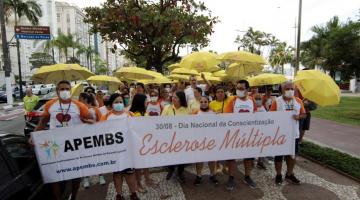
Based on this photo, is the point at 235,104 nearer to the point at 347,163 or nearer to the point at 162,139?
the point at 162,139

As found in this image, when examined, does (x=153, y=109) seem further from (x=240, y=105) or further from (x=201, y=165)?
(x=240, y=105)

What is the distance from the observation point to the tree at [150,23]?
11.9 metres

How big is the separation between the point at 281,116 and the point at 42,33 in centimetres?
1959

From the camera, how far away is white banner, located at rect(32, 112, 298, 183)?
454 centimetres

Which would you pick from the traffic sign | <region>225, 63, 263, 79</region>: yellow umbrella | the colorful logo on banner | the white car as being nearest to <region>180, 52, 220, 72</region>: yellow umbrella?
<region>225, 63, 263, 79</region>: yellow umbrella

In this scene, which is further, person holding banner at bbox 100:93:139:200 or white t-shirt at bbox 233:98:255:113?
white t-shirt at bbox 233:98:255:113

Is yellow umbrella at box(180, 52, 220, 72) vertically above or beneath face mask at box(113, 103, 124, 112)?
above

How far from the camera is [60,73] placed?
24.5ft

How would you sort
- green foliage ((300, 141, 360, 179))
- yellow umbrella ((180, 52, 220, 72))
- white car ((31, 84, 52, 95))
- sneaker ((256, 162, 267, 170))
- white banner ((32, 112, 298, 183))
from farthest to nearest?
white car ((31, 84, 52, 95)) < yellow umbrella ((180, 52, 220, 72)) < sneaker ((256, 162, 267, 170)) < green foliage ((300, 141, 360, 179)) < white banner ((32, 112, 298, 183))

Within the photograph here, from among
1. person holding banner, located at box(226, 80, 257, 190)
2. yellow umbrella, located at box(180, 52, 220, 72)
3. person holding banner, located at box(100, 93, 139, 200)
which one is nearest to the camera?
person holding banner, located at box(100, 93, 139, 200)

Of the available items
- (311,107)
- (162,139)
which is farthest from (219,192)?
(311,107)

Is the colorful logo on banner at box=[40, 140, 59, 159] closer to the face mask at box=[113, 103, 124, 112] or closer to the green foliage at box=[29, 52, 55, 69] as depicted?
the face mask at box=[113, 103, 124, 112]

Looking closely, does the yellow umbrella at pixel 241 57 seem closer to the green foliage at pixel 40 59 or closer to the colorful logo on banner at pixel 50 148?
the colorful logo on banner at pixel 50 148

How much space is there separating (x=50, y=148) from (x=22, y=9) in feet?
101
